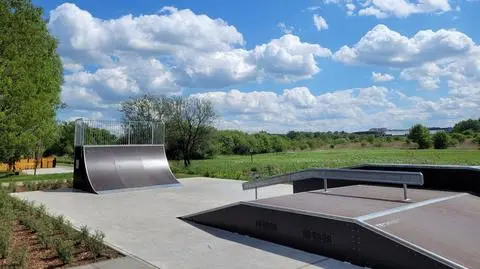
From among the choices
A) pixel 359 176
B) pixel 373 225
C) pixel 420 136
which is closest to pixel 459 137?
pixel 420 136

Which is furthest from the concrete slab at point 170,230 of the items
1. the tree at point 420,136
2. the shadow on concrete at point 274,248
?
the tree at point 420,136

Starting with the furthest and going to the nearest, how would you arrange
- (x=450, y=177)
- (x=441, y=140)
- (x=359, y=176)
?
(x=441, y=140), (x=450, y=177), (x=359, y=176)

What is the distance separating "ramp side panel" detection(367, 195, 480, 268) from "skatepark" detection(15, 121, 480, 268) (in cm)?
1

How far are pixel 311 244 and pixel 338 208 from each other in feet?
2.38

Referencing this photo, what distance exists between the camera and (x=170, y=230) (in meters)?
7.72

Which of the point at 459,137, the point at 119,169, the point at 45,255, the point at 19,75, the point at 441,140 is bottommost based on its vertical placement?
the point at 45,255

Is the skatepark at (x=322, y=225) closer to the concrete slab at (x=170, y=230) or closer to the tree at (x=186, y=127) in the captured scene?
the concrete slab at (x=170, y=230)

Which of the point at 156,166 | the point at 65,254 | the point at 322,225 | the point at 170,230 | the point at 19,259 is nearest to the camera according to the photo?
the point at 19,259

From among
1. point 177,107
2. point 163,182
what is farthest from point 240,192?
point 177,107

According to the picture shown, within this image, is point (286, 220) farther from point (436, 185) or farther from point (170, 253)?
point (436, 185)

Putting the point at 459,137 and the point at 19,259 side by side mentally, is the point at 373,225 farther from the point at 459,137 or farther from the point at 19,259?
the point at 459,137

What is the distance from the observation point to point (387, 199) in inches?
269

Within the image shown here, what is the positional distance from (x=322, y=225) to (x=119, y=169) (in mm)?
11195

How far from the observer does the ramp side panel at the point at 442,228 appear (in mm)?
4633
